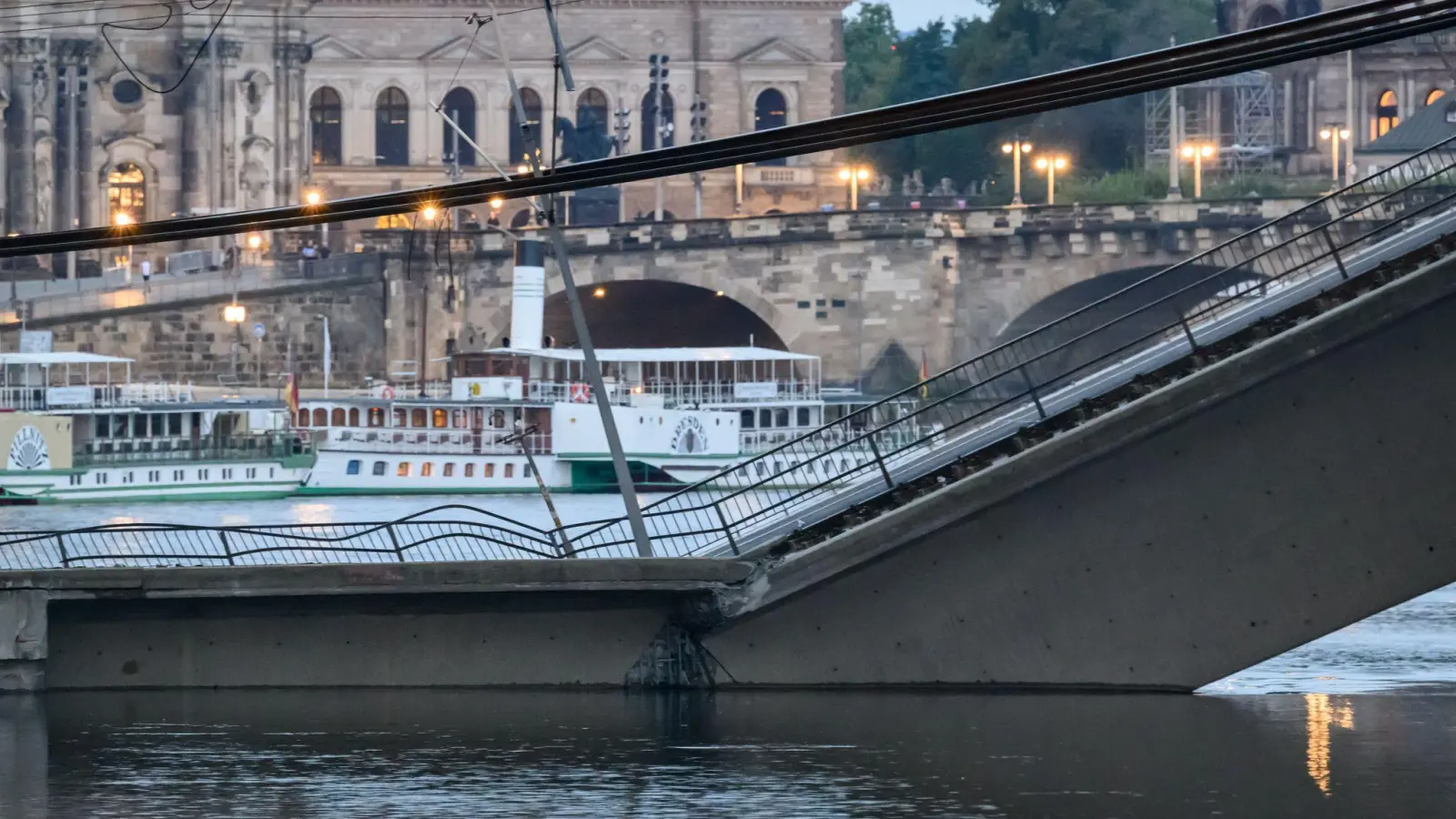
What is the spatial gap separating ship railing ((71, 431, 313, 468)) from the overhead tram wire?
44.8 m

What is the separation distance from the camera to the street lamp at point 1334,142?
95750 millimetres

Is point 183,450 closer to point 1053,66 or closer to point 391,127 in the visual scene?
point 391,127

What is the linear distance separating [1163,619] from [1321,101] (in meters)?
86.0

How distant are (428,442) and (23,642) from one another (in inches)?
1762

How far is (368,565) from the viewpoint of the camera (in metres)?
21.5

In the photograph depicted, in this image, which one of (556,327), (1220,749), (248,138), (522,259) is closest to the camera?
(1220,749)

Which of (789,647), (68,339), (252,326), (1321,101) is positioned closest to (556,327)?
(252,326)

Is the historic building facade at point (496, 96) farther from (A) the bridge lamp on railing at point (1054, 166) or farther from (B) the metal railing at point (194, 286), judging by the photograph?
(B) the metal railing at point (194, 286)

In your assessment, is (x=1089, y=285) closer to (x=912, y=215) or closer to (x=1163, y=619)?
(x=912, y=215)

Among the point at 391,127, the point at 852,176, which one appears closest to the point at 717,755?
the point at 852,176

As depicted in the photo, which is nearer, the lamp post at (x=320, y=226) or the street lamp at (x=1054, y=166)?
the lamp post at (x=320, y=226)

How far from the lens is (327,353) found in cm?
8156

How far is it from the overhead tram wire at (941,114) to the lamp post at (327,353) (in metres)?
60.6

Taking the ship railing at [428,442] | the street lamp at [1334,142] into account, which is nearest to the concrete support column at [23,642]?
the ship railing at [428,442]
